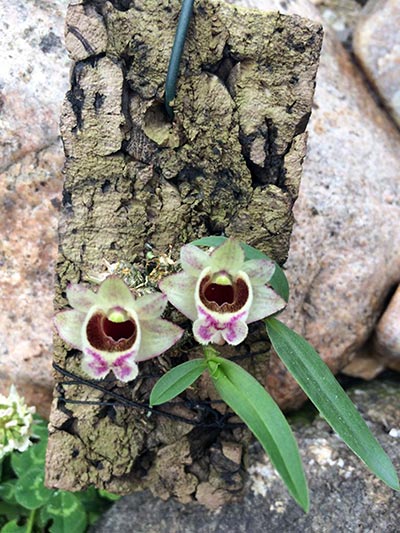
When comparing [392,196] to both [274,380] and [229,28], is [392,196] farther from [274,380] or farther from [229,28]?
[229,28]

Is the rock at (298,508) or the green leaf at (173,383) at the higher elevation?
the green leaf at (173,383)

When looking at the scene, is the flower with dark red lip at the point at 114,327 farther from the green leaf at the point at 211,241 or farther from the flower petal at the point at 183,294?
the green leaf at the point at 211,241

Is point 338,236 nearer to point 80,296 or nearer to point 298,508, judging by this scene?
point 298,508

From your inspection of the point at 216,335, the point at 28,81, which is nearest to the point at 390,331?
the point at 216,335

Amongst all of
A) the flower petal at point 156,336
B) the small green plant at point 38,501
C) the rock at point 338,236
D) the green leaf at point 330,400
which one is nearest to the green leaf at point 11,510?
the small green plant at point 38,501

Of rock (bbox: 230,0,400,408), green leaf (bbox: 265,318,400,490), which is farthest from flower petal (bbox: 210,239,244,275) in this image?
rock (bbox: 230,0,400,408)

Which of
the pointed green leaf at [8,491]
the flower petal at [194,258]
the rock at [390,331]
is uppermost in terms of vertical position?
the flower petal at [194,258]

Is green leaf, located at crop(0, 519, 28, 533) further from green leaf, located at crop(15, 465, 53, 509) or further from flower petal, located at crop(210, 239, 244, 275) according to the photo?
flower petal, located at crop(210, 239, 244, 275)

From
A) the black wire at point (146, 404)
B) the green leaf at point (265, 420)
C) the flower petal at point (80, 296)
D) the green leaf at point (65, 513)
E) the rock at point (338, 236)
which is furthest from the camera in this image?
the rock at point (338, 236)

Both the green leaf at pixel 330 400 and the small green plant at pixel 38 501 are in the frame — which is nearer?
the green leaf at pixel 330 400
